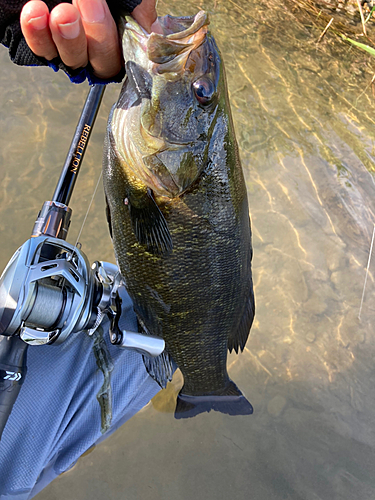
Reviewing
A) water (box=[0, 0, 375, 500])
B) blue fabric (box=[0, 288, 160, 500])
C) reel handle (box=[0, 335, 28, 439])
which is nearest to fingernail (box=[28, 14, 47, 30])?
reel handle (box=[0, 335, 28, 439])

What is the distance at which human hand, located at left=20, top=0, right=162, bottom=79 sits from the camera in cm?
98

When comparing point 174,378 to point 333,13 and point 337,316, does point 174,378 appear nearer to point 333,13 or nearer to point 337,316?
point 337,316

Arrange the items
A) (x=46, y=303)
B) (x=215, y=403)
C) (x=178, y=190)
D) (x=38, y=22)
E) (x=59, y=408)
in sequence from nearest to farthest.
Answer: (x=38, y=22) → (x=46, y=303) → (x=178, y=190) → (x=59, y=408) → (x=215, y=403)

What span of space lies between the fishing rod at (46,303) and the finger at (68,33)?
2.18 feet

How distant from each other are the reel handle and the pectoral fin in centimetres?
65

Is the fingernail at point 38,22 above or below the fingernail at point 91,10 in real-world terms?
below

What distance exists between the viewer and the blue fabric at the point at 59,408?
5.39 ft

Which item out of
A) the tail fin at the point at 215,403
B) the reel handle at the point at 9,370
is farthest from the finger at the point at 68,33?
the tail fin at the point at 215,403

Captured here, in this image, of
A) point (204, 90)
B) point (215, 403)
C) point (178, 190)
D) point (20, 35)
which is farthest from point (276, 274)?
point (20, 35)

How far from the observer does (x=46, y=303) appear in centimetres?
132

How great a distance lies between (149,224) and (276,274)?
218 cm

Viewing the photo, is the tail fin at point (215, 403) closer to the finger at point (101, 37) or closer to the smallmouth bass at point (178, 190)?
the smallmouth bass at point (178, 190)

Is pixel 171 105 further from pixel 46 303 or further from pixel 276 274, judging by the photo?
pixel 276 274

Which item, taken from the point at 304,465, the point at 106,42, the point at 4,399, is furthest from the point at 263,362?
the point at 106,42
